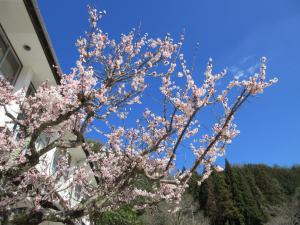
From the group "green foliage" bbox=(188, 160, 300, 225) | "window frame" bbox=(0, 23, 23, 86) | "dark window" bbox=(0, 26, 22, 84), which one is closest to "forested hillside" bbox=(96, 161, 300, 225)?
"green foliage" bbox=(188, 160, 300, 225)

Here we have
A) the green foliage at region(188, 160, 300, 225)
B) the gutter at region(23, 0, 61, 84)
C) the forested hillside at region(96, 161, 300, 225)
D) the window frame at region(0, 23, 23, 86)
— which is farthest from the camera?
the green foliage at region(188, 160, 300, 225)

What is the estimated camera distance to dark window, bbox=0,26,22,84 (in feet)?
24.4

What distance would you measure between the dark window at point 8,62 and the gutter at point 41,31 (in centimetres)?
88

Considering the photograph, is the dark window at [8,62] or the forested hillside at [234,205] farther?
the forested hillside at [234,205]

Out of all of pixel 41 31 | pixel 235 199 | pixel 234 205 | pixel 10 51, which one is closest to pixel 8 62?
pixel 10 51

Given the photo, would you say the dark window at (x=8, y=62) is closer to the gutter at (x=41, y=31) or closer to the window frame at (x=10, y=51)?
the window frame at (x=10, y=51)

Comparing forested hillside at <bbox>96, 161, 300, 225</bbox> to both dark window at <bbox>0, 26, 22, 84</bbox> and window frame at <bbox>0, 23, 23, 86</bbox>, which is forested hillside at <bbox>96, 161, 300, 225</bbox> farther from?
dark window at <bbox>0, 26, 22, 84</bbox>

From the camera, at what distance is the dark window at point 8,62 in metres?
7.44

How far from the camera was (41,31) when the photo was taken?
7.10 m

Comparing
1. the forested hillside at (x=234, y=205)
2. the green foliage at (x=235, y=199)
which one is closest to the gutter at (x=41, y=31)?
the forested hillside at (x=234, y=205)

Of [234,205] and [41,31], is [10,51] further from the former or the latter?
[234,205]

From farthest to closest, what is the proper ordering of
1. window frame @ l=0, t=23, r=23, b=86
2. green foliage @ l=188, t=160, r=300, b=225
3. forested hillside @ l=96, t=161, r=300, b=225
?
green foliage @ l=188, t=160, r=300, b=225
forested hillside @ l=96, t=161, r=300, b=225
window frame @ l=0, t=23, r=23, b=86

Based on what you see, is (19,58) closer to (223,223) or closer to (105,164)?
(105,164)

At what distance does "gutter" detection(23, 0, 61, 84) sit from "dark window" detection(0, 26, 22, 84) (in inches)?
34.7
